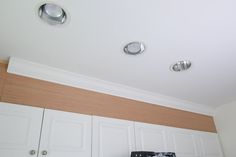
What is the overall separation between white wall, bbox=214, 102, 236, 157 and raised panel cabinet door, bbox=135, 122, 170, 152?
0.95 m

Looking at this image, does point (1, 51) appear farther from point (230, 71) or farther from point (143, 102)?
point (230, 71)

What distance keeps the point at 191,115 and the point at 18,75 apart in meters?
1.85

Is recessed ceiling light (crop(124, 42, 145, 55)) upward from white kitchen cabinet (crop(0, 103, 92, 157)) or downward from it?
upward

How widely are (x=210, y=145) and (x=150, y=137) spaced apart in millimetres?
901

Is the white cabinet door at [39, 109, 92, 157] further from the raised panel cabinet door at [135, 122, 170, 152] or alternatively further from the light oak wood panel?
the raised panel cabinet door at [135, 122, 170, 152]

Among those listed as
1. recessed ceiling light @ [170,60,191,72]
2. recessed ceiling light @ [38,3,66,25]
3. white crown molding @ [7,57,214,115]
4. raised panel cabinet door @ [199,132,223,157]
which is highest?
recessed ceiling light @ [38,3,66,25]

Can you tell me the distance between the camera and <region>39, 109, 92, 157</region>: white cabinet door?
1.31m

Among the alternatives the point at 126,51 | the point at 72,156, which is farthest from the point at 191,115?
the point at 72,156

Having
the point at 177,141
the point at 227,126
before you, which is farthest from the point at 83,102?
the point at 227,126

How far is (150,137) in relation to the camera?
5.87ft

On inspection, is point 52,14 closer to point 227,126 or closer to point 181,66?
point 181,66

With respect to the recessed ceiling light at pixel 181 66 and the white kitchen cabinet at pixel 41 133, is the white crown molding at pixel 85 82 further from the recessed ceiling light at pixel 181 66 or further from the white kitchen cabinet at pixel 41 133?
the recessed ceiling light at pixel 181 66

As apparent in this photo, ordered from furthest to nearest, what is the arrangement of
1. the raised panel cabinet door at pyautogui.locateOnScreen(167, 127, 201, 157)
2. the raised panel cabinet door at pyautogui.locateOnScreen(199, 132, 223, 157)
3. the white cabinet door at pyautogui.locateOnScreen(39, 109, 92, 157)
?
the raised panel cabinet door at pyautogui.locateOnScreen(199, 132, 223, 157) < the raised panel cabinet door at pyautogui.locateOnScreen(167, 127, 201, 157) < the white cabinet door at pyautogui.locateOnScreen(39, 109, 92, 157)

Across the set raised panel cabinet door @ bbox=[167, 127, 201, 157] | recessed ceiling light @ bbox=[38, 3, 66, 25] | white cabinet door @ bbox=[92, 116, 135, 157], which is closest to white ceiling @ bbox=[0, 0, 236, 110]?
recessed ceiling light @ bbox=[38, 3, 66, 25]
